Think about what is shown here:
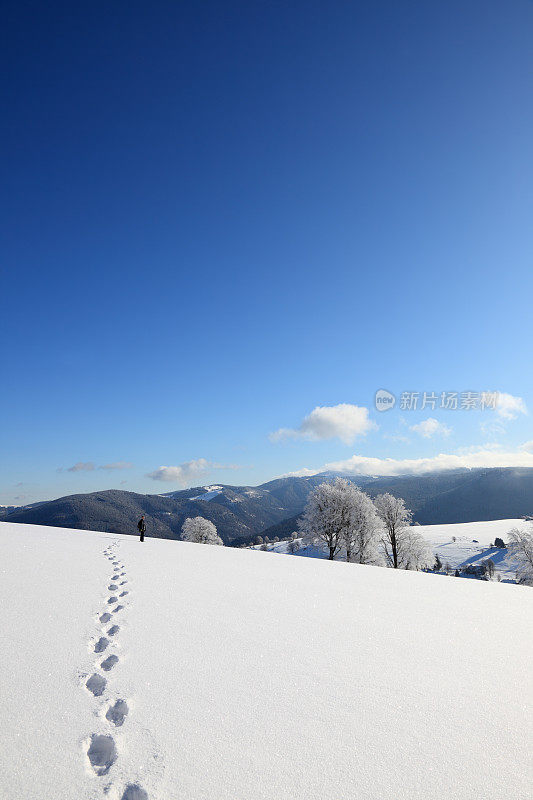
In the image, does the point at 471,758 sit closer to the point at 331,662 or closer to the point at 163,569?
the point at 331,662

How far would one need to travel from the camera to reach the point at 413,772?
348 cm

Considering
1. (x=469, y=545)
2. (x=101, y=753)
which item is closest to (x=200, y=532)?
(x=101, y=753)

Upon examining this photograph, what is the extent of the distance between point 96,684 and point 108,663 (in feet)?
2.31

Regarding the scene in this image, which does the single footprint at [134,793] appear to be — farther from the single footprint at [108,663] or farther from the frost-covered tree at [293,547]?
the frost-covered tree at [293,547]

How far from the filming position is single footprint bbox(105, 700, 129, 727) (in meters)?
4.11

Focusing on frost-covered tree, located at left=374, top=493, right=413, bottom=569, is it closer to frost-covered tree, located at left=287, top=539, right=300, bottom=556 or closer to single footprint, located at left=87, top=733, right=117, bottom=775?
single footprint, located at left=87, top=733, right=117, bottom=775

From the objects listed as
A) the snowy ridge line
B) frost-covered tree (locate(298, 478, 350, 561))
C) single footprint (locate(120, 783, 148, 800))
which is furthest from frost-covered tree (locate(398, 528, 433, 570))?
single footprint (locate(120, 783, 148, 800))

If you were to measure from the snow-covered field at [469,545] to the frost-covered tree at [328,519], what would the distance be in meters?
86.1

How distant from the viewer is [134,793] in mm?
3084

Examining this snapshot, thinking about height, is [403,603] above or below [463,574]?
above

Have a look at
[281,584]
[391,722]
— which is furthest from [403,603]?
[391,722]

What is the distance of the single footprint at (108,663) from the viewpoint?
547 centimetres

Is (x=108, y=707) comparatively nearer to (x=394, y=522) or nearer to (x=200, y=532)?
(x=394, y=522)

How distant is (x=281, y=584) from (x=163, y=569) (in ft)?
15.9
